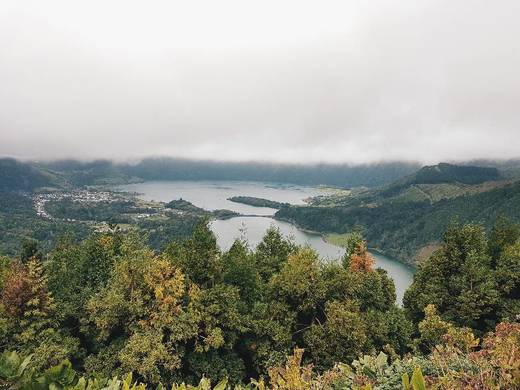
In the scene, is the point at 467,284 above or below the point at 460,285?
above

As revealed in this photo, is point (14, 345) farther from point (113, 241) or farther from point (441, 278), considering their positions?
point (441, 278)

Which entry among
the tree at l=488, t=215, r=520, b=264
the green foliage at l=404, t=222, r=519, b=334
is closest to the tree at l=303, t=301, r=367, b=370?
the green foliage at l=404, t=222, r=519, b=334

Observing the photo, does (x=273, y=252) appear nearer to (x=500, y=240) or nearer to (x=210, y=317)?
(x=210, y=317)

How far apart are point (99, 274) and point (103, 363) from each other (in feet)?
33.9

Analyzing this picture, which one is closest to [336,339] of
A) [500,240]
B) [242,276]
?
[242,276]

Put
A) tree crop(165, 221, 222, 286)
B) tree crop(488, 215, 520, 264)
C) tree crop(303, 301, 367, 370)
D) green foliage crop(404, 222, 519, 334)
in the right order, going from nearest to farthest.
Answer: tree crop(303, 301, 367, 370) → tree crop(165, 221, 222, 286) → green foliage crop(404, 222, 519, 334) → tree crop(488, 215, 520, 264)

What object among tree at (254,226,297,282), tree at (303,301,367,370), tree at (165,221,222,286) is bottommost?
tree at (303,301,367,370)

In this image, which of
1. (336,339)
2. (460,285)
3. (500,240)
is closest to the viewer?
(336,339)

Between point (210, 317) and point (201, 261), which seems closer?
point (210, 317)

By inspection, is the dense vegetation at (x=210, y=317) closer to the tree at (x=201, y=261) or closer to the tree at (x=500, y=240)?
the tree at (x=201, y=261)

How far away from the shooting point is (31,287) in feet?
85.4

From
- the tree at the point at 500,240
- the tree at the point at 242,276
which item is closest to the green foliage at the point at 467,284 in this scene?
the tree at the point at 500,240

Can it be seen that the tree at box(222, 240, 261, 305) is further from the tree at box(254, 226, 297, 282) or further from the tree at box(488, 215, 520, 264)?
the tree at box(488, 215, 520, 264)

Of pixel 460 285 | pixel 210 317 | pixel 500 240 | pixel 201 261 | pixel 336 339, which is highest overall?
pixel 201 261
